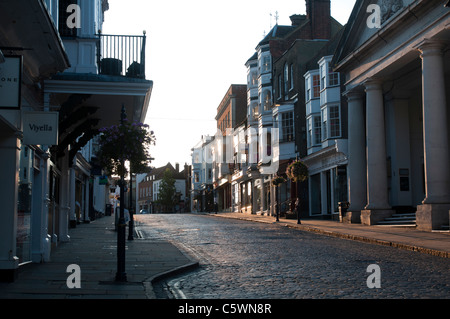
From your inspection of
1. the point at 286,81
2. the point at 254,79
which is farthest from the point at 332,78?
the point at 254,79

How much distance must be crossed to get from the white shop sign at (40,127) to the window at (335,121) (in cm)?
2656

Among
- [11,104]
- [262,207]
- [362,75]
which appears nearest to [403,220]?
[362,75]

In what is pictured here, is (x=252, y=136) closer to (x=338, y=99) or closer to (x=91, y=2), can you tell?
(x=338, y=99)

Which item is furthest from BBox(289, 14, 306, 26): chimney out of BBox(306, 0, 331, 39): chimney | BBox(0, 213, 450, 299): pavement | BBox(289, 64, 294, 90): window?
BBox(0, 213, 450, 299): pavement

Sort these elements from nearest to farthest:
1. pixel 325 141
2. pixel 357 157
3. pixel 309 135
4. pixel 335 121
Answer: pixel 357 157
pixel 335 121
pixel 325 141
pixel 309 135

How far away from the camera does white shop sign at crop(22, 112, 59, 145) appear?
32.1 feet

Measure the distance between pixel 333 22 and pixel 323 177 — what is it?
1553 cm

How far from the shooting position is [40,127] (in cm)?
986

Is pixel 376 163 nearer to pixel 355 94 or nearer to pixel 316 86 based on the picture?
pixel 355 94

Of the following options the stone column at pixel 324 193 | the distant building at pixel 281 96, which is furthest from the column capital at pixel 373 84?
the distant building at pixel 281 96

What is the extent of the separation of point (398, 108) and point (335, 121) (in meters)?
7.06

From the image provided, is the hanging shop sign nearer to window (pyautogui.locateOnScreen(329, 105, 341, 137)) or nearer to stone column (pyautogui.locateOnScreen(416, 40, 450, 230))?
stone column (pyautogui.locateOnScreen(416, 40, 450, 230))

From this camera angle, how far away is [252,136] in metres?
52.1
